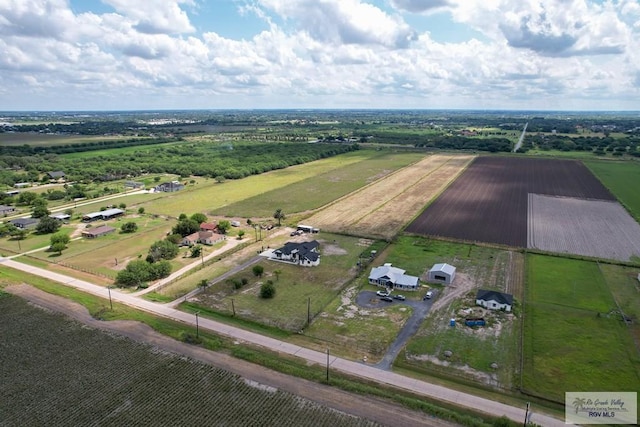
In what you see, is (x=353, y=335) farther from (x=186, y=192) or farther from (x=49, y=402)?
(x=186, y=192)

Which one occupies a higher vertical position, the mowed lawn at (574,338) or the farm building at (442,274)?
the farm building at (442,274)

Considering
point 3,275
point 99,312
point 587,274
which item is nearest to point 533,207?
point 587,274

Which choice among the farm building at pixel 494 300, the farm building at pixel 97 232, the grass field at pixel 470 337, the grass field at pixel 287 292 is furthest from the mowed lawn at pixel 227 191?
the farm building at pixel 494 300

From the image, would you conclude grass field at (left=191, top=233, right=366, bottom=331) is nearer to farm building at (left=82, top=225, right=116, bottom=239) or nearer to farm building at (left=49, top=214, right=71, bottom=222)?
farm building at (left=82, top=225, right=116, bottom=239)

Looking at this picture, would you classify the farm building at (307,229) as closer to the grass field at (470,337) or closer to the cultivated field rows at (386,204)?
the cultivated field rows at (386,204)

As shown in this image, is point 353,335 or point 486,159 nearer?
Result: point 353,335

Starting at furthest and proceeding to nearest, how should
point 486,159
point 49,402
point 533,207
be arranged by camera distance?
point 486,159, point 533,207, point 49,402

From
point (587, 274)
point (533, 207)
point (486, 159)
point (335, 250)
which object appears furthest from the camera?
point (486, 159)
